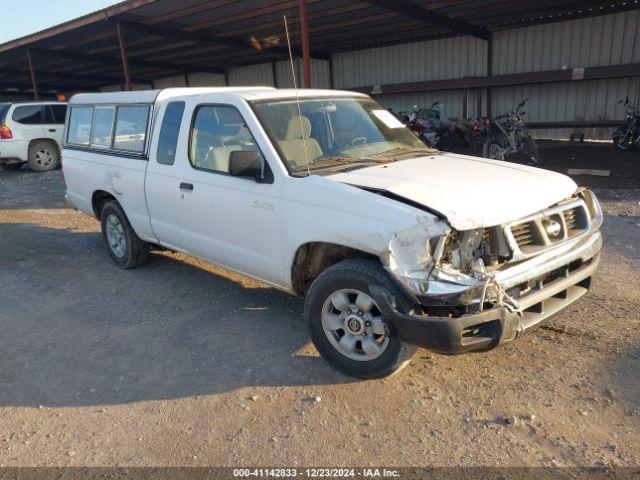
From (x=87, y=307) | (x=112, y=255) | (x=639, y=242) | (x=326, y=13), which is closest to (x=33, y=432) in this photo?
(x=87, y=307)

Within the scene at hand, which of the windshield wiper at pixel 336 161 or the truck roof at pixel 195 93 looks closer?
the windshield wiper at pixel 336 161

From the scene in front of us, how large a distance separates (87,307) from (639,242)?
5970mm

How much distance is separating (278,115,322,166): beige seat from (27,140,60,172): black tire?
12175 mm

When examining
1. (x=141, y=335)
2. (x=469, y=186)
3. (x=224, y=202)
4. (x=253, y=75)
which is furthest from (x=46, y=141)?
(x=469, y=186)

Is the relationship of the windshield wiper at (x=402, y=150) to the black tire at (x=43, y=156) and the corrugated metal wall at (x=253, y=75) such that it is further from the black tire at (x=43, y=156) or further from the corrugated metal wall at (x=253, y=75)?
the corrugated metal wall at (x=253, y=75)

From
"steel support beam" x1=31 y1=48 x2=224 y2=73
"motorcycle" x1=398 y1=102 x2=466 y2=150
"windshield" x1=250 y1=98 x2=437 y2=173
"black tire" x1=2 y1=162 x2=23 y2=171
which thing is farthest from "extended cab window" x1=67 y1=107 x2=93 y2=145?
"steel support beam" x1=31 y1=48 x2=224 y2=73

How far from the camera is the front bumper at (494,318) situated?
109 inches

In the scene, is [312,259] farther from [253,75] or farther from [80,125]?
[253,75]

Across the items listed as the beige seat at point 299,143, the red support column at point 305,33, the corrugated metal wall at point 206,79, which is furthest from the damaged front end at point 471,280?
the corrugated metal wall at point 206,79

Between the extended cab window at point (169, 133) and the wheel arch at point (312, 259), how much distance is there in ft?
5.75

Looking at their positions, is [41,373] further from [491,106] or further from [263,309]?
[491,106]

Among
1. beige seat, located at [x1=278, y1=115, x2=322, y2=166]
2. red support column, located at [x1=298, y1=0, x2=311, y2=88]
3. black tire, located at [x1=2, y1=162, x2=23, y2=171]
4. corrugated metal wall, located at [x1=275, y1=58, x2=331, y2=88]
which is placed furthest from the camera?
corrugated metal wall, located at [x1=275, y1=58, x2=331, y2=88]

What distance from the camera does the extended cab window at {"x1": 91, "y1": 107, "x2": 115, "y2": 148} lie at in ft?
18.6

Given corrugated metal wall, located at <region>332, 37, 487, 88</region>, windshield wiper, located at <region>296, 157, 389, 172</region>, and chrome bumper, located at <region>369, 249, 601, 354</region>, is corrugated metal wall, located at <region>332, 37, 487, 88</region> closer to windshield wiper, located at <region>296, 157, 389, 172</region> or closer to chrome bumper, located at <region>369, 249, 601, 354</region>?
windshield wiper, located at <region>296, 157, 389, 172</region>
